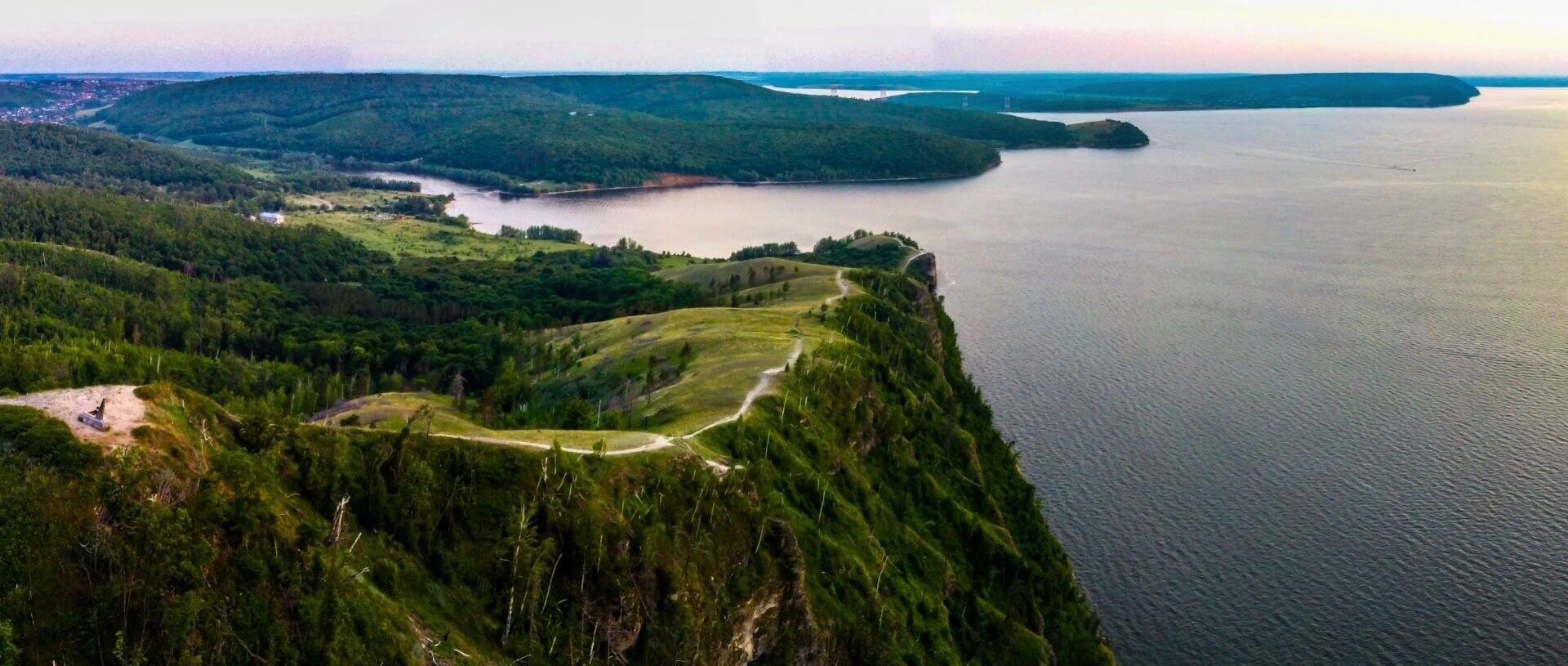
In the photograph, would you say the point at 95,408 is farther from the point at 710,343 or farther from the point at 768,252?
the point at 768,252

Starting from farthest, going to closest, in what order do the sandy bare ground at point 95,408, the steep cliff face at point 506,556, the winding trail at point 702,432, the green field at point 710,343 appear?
the green field at point 710,343
the winding trail at point 702,432
the sandy bare ground at point 95,408
the steep cliff face at point 506,556

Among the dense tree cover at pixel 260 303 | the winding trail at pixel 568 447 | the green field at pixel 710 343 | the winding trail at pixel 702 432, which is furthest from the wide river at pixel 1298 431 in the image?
the dense tree cover at pixel 260 303

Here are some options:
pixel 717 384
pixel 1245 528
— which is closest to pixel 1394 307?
pixel 1245 528

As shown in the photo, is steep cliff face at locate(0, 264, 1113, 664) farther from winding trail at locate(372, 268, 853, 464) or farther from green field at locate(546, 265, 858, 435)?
green field at locate(546, 265, 858, 435)

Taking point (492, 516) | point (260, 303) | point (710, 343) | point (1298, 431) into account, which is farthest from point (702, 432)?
point (260, 303)

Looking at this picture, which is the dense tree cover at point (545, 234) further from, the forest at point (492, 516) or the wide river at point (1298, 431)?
the forest at point (492, 516)

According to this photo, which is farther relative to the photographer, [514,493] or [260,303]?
[260,303]

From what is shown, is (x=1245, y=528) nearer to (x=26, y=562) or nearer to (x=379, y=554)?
(x=379, y=554)
